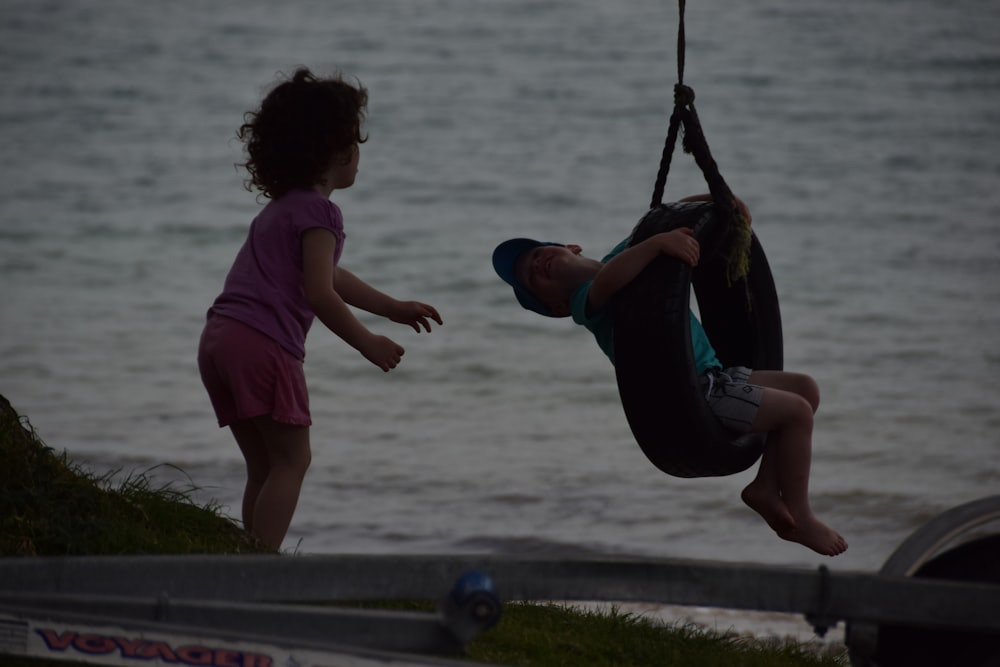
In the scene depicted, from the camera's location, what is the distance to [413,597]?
9.64ft

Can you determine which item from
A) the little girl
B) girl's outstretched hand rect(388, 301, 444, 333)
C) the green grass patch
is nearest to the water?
the green grass patch

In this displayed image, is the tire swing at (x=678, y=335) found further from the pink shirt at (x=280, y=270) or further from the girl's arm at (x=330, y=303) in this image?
the pink shirt at (x=280, y=270)

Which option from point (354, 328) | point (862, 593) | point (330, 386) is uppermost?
point (354, 328)

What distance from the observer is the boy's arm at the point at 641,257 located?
137 inches

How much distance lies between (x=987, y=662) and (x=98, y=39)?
31.6 m

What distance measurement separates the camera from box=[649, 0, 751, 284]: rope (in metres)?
3.67

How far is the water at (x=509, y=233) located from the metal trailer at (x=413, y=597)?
10.8ft

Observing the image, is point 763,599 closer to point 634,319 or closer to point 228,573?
point 634,319

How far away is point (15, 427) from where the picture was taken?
3.94 m

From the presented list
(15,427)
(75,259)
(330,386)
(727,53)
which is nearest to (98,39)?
(727,53)

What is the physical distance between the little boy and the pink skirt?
0.71 metres

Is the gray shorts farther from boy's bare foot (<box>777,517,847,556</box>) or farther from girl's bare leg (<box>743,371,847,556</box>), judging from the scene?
boy's bare foot (<box>777,517,847,556</box>)

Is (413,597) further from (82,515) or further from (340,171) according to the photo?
(340,171)

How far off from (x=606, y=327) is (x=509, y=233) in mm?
11786
